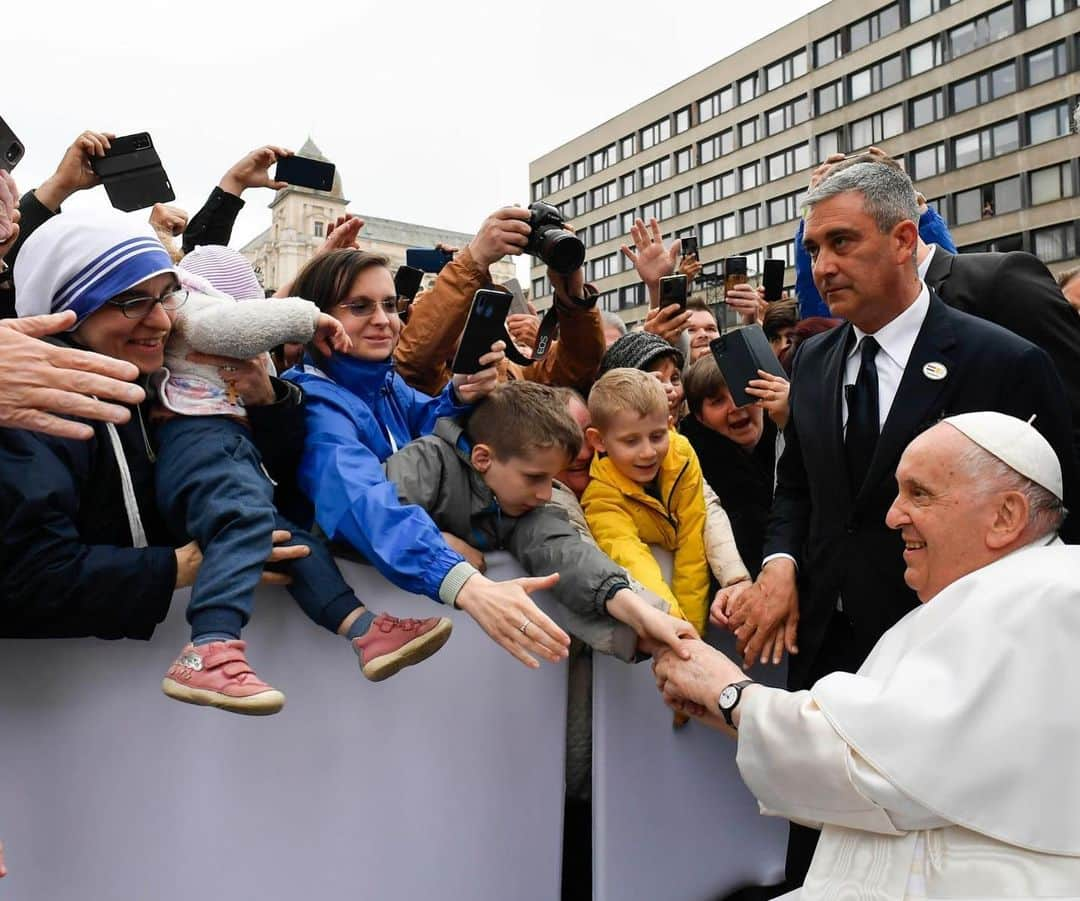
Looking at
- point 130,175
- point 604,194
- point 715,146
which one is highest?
point 715,146

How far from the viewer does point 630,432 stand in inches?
113

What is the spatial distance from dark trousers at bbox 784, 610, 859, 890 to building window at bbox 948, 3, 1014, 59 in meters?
40.9

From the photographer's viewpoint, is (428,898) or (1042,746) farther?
(428,898)

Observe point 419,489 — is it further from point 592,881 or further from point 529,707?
point 592,881

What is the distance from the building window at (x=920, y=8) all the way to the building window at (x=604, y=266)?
2080 centimetres

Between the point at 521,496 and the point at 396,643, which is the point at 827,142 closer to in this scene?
the point at 521,496

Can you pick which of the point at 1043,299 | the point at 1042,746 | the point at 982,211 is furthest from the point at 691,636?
the point at 982,211

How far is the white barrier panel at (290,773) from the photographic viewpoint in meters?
1.99

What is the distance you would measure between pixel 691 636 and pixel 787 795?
550mm

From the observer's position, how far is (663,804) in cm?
281

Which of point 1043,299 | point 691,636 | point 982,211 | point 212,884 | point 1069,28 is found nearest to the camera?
point 212,884

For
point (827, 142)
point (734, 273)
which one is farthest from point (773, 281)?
point (827, 142)

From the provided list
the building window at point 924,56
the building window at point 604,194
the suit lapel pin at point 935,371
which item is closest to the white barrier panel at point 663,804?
the suit lapel pin at point 935,371

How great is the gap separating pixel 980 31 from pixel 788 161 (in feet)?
34.8
